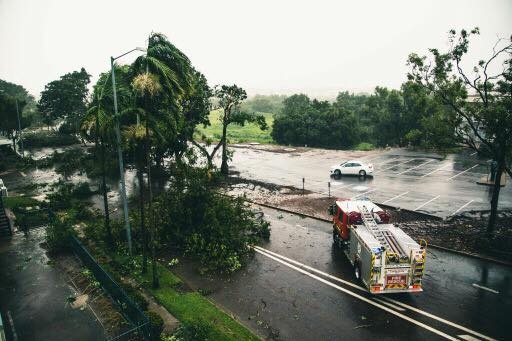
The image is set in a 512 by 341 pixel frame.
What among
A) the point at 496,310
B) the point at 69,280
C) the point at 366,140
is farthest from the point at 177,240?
the point at 366,140

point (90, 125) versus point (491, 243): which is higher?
point (90, 125)

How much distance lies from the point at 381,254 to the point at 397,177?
79.0 feet

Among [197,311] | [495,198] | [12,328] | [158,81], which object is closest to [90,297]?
[12,328]

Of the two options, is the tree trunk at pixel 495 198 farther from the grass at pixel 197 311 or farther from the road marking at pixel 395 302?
the grass at pixel 197 311

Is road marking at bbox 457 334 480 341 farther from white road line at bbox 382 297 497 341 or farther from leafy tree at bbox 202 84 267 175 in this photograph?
leafy tree at bbox 202 84 267 175

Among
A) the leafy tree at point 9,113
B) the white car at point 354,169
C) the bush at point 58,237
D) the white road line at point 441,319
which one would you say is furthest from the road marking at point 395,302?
A: the leafy tree at point 9,113

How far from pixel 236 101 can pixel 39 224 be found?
67.0ft

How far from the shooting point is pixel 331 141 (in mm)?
62906

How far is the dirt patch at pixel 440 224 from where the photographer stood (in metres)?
18.2

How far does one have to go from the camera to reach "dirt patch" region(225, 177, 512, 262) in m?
18.2

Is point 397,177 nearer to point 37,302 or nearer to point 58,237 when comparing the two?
point 58,237

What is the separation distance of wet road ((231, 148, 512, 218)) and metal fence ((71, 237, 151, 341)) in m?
19.8

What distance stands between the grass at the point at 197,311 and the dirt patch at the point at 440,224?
9161 mm

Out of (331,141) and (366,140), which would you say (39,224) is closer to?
(331,141)
